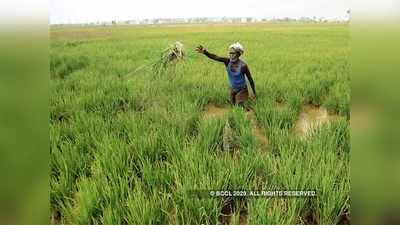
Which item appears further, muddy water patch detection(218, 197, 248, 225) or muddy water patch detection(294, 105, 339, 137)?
muddy water patch detection(294, 105, 339, 137)

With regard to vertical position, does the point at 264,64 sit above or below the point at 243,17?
below

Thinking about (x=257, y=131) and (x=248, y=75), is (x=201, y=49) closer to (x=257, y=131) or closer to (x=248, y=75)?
(x=248, y=75)

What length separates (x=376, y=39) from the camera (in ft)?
6.34

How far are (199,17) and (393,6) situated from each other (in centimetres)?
73

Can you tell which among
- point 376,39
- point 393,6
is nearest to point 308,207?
point 376,39

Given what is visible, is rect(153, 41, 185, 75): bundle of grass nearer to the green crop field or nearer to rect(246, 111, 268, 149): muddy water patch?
the green crop field

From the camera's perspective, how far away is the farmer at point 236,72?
1998 mm

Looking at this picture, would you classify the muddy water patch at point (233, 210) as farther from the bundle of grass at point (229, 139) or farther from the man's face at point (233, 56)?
the man's face at point (233, 56)

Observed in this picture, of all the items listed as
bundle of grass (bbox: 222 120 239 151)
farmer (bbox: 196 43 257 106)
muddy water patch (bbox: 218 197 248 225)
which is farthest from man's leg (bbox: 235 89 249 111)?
muddy water patch (bbox: 218 197 248 225)

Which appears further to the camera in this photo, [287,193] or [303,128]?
[303,128]

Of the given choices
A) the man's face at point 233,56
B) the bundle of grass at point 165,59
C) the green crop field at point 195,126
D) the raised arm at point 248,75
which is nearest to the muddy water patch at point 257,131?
the green crop field at point 195,126

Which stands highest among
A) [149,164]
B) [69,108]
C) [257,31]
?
[257,31]

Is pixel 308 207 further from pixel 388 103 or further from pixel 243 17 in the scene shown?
pixel 243 17

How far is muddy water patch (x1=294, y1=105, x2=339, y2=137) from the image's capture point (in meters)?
2.01
